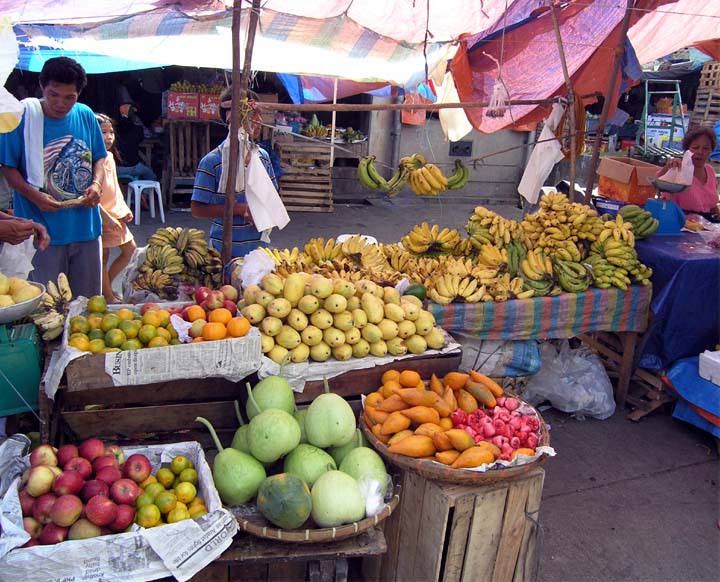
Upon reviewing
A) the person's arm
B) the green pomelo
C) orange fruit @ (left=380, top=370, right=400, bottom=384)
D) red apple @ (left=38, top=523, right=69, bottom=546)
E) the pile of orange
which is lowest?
red apple @ (left=38, top=523, right=69, bottom=546)

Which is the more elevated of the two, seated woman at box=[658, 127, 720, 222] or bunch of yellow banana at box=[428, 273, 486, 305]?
seated woman at box=[658, 127, 720, 222]

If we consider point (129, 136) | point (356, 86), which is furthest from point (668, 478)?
point (129, 136)

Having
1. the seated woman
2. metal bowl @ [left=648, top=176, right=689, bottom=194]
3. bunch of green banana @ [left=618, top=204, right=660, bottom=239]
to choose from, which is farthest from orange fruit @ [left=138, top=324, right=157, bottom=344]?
the seated woman

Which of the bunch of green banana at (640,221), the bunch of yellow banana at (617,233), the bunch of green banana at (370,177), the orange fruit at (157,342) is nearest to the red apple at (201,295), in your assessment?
the orange fruit at (157,342)

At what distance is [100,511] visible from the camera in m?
1.93

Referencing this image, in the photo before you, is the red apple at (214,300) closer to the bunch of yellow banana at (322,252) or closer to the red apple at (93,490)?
the red apple at (93,490)

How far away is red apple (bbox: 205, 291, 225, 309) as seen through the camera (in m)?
2.97

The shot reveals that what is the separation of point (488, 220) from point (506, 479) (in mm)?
2506

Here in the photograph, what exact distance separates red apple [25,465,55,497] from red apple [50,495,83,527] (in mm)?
111

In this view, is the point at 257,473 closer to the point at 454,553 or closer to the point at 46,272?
the point at 454,553

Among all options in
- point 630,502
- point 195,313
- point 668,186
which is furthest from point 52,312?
point 668,186

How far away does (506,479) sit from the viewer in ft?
7.78

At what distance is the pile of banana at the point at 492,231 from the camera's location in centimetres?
440

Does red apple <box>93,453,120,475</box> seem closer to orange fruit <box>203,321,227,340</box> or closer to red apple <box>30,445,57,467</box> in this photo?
red apple <box>30,445,57,467</box>
